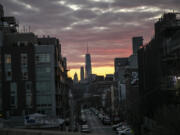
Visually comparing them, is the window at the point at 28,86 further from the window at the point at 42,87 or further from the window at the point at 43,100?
the window at the point at 43,100

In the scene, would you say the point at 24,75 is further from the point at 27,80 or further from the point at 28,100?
the point at 28,100

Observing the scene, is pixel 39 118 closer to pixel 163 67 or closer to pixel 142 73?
pixel 163 67

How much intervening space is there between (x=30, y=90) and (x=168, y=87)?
86.9ft

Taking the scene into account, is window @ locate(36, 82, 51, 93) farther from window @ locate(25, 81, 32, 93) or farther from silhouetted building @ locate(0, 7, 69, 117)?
window @ locate(25, 81, 32, 93)

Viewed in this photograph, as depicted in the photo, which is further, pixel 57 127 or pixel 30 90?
pixel 30 90

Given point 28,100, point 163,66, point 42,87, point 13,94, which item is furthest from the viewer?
point 13,94

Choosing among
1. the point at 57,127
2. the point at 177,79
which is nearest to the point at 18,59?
the point at 57,127

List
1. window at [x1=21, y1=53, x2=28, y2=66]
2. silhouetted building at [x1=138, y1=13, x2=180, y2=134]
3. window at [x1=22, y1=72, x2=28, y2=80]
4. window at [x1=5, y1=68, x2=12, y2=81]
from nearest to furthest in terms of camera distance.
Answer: silhouetted building at [x1=138, y1=13, x2=180, y2=134], window at [x1=22, y1=72, x2=28, y2=80], window at [x1=21, y1=53, x2=28, y2=66], window at [x1=5, y1=68, x2=12, y2=81]

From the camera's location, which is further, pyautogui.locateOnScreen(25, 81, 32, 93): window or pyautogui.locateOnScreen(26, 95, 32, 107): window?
pyautogui.locateOnScreen(25, 81, 32, 93): window

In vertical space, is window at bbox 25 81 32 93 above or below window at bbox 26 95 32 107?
above

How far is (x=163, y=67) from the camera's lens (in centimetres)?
3988

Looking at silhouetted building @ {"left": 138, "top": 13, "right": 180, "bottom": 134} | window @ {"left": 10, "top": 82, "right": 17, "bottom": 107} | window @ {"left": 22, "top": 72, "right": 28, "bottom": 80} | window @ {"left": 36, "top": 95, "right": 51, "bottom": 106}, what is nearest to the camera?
silhouetted building @ {"left": 138, "top": 13, "right": 180, "bottom": 134}

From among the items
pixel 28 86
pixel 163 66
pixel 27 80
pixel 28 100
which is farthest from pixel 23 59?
pixel 163 66

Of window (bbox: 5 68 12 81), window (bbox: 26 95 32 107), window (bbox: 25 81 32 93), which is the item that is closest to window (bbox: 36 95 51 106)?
window (bbox: 26 95 32 107)
